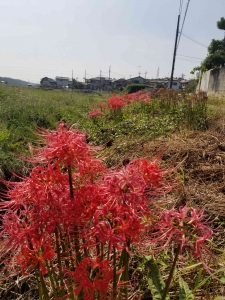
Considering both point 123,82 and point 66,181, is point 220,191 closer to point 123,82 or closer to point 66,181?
point 66,181

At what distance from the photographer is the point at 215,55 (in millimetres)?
23359

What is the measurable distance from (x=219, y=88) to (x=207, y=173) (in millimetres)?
12756

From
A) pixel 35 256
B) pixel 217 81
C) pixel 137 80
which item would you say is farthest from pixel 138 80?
pixel 35 256

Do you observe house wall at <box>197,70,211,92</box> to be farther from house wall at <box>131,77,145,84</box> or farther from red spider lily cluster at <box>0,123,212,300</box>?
house wall at <box>131,77,145,84</box>

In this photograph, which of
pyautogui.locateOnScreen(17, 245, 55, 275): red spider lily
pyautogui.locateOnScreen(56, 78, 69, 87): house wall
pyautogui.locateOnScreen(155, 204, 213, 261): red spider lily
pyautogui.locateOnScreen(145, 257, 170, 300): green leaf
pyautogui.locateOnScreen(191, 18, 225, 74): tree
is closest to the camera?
pyautogui.locateOnScreen(155, 204, 213, 261): red spider lily

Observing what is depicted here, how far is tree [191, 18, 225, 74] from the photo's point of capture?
920 inches

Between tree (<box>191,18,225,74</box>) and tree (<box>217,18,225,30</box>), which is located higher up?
tree (<box>217,18,225,30</box>)

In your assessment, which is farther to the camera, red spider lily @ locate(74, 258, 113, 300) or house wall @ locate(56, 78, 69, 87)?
house wall @ locate(56, 78, 69, 87)

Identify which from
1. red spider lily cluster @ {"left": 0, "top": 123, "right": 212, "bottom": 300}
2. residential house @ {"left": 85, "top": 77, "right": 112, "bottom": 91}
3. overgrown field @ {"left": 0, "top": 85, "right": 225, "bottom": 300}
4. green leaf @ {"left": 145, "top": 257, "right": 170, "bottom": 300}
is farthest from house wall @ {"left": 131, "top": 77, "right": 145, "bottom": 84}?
red spider lily cluster @ {"left": 0, "top": 123, "right": 212, "bottom": 300}

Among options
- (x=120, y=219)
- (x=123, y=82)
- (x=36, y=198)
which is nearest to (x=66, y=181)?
(x=36, y=198)

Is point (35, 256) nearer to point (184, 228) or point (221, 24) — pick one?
point (184, 228)

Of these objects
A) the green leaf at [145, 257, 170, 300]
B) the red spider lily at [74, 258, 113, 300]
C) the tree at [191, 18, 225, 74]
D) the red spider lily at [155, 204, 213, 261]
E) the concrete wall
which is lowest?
the green leaf at [145, 257, 170, 300]

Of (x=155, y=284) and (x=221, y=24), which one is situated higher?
(x=221, y=24)

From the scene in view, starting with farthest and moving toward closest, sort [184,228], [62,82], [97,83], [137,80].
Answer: [62,82], [97,83], [137,80], [184,228]
